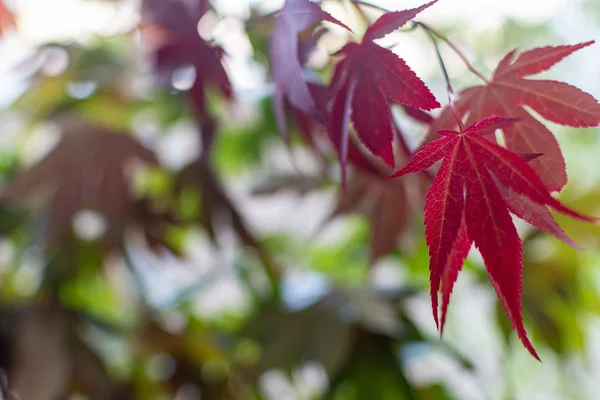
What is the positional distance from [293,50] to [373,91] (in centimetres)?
4

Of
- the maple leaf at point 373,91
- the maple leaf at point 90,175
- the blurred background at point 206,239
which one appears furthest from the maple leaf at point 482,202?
the maple leaf at point 90,175

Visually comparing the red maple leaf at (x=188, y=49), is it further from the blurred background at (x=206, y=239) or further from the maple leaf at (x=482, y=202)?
the maple leaf at (x=482, y=202)

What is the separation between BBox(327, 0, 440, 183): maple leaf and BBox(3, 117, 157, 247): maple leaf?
0.35 meters

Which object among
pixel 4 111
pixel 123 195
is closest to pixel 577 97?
pixel 123 195

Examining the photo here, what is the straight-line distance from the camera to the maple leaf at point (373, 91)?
24cm

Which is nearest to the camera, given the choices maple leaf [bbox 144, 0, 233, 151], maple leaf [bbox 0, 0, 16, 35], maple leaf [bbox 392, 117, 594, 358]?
maple leaf [bbox 392, 117, 594, 358]

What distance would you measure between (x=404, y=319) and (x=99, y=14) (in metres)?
0.50

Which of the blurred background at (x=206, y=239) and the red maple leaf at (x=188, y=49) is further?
the blurred background at (x=206, y=239)

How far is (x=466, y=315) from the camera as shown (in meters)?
1.02

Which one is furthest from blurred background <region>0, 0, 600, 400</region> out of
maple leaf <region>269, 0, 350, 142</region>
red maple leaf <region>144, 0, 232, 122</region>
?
maple leaf <region>269, 0, 350, 142</region>

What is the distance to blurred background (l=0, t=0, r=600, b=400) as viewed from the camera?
0.52 m

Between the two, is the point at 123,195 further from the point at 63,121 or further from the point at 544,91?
the point at 544,91

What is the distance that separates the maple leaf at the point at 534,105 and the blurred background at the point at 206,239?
13 cm

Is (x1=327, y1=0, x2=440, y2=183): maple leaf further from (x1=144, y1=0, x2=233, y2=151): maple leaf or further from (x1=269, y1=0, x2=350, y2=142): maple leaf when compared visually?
(x1=144, y1=0, x2=233, y2=151): maple leaf
